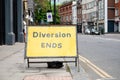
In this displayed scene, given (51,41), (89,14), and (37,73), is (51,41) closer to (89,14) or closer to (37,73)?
(37,73)

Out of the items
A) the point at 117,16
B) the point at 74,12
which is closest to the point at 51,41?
the point at 117,16

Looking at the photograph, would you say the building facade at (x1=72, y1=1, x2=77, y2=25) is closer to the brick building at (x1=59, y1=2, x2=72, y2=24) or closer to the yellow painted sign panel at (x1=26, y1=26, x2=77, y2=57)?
the brick building at (x1=59, y1=2, x2=72, y2=24)

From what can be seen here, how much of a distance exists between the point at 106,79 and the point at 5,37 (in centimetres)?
2076

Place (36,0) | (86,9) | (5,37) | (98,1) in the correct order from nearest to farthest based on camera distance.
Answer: (5,37)
(36,0)
(98,1)
(86,9)

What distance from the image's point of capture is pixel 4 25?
108 feet

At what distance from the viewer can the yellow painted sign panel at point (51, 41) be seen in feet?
48.3

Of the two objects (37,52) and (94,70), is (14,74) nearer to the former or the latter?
(37,52)

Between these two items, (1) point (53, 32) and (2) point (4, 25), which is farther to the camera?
(2) point (4, 25)

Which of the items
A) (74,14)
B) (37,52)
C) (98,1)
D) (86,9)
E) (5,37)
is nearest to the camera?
(37,52)

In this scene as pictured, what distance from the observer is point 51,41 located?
1495 cm

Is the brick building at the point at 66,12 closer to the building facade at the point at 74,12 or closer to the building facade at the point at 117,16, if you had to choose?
the building facade at the point at 74,12

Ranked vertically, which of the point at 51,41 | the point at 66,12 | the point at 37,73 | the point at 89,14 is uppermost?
the point at 66,12

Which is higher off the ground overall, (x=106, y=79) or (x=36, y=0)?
(x=36, y=0)

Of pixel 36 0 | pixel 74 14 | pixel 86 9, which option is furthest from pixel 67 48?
pixel 74 14
